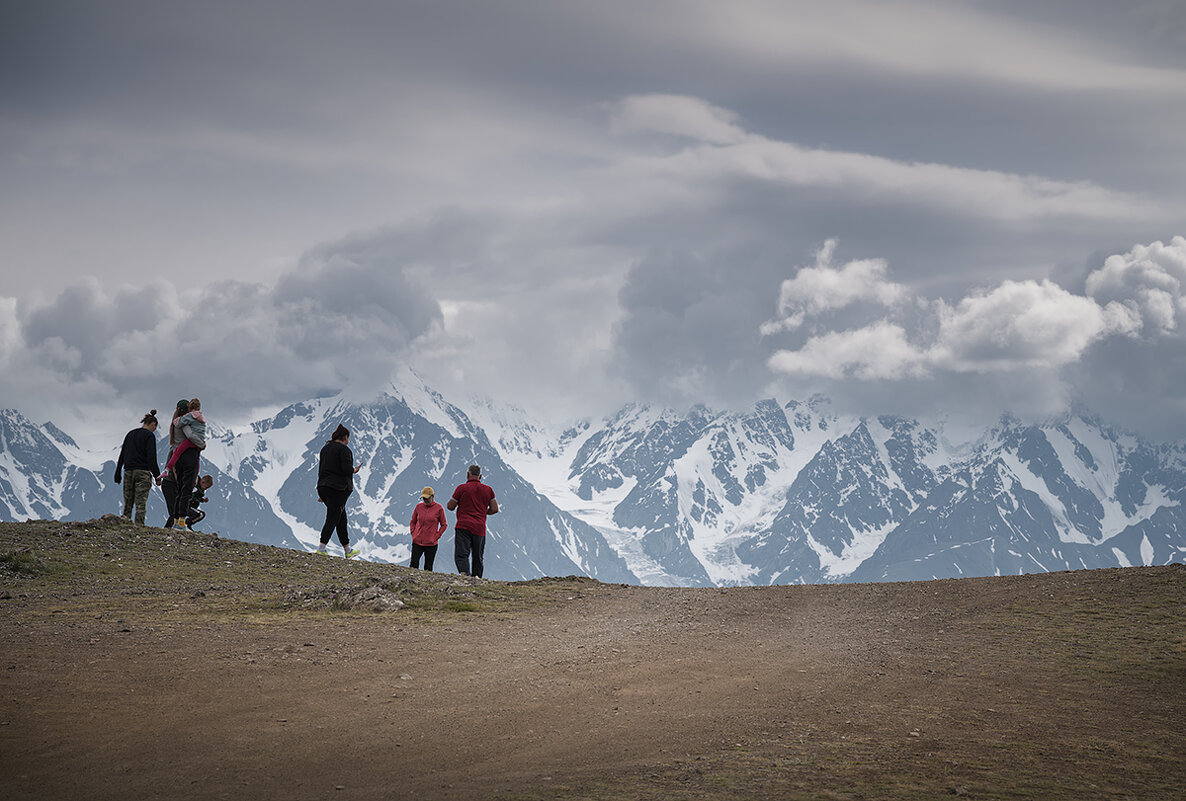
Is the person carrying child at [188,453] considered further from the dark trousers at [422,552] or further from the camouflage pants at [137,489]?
the dark trousers at [422,552]

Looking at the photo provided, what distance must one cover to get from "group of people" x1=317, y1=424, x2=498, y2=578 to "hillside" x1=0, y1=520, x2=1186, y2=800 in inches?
176

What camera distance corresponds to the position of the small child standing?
28.2 meters

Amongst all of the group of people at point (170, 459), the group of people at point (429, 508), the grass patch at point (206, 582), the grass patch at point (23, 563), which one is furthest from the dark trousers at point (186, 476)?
the grass patch at point (23, 563)

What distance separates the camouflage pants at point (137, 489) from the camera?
28031mm

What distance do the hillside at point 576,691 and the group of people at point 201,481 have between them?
4.61 meters

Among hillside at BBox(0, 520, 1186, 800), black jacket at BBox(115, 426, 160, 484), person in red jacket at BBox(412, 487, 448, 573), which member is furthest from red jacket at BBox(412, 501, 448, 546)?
black jacket at BBox(115, 426, 160, 484)

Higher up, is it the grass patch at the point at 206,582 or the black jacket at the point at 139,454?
the black jacket at the point at 139,454

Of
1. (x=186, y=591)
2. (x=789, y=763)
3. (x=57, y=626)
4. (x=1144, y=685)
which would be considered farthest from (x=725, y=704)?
(x=186, y=591)

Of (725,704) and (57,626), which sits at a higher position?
(57,626)

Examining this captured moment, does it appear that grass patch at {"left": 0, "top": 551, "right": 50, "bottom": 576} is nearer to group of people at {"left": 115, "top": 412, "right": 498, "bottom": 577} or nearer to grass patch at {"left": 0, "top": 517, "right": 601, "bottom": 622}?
grass patch at {"left": 0, "top": 517, "right": 601, "bottom": 622}

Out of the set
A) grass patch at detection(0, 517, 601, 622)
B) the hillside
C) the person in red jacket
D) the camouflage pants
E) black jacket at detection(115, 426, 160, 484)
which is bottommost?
the hillside

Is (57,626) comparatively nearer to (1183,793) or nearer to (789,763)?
(789,763)

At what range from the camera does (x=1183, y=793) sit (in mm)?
10797

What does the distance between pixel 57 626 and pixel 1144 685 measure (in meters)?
→ 15.8
